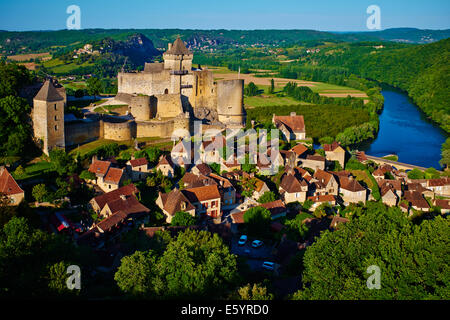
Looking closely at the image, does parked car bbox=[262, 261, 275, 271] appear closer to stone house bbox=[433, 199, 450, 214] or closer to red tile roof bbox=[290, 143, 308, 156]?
red tile roof bbox=[290, 143, 308, 156]

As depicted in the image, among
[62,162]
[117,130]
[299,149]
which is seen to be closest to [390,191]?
[299,149]

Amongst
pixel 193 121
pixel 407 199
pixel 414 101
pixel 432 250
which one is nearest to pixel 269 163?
pixel 193 121

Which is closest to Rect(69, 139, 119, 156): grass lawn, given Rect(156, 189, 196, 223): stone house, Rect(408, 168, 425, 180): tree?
Rect(156, 189, 196, 223): stone house

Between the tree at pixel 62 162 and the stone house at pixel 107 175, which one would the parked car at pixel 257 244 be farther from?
the tree at pixel 62 162

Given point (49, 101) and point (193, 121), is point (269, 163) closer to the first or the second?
point (193, 121)

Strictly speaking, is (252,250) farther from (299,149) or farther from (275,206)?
(299,149)
